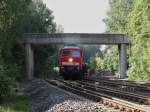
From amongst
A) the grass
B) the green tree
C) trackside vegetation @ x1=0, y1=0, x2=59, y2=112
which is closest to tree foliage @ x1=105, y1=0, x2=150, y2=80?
the green tree

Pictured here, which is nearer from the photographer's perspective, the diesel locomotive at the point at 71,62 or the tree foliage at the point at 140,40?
the diesel locomotive at the point at 71,62

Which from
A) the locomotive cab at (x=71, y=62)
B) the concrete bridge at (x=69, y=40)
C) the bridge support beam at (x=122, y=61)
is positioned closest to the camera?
the locomotive cab at (x=71, y=62)

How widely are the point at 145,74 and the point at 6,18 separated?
45.5 feet

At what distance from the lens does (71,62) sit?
45.6 metres

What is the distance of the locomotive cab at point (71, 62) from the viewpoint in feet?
149

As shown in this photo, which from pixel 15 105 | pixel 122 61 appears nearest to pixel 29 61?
pixel 122 61

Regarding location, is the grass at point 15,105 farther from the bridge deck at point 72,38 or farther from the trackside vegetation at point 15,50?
the bridge deck at point 72,38

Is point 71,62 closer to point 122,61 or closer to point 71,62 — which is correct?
point 71,62

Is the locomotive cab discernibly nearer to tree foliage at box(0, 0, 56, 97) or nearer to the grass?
tree foliage at box(0, 0, 56, 97)

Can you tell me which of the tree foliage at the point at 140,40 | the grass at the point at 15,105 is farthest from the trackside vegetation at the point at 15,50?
the tree foliage at the point at 140,40

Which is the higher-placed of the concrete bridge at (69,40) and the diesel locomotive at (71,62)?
the concrete bridge at (69,40)

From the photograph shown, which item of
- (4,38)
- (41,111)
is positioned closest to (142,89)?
(41,111)

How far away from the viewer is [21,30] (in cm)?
5491

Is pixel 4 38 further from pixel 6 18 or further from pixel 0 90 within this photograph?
pixel 0 90
